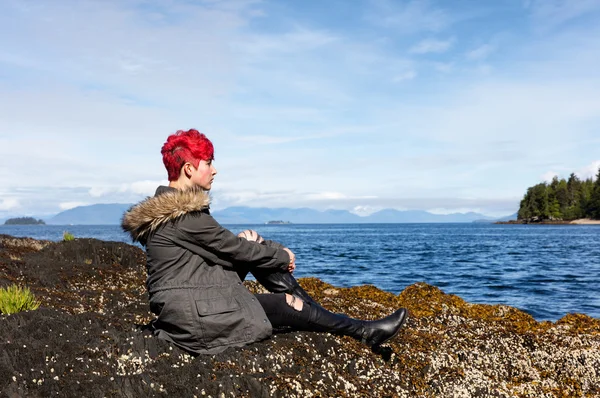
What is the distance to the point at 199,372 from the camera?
17.2ft

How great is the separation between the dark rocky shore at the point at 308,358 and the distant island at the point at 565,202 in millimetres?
165143

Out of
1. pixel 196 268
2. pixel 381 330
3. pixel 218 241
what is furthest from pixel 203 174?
pixel 381 330

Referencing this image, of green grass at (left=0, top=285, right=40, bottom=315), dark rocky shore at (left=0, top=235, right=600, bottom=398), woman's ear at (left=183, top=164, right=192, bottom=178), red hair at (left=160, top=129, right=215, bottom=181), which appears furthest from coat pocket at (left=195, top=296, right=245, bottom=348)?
green grass at (left=0, top=285, right=40, bottom=315)

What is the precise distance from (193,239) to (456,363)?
5.03 meters

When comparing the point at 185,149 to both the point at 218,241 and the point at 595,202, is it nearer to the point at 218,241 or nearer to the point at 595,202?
the point at 218,241

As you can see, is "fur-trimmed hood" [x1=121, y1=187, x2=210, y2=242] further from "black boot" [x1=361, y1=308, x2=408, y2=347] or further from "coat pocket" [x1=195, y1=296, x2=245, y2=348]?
"black boot" [x1=361, y1=308, x2=408, y2=347]

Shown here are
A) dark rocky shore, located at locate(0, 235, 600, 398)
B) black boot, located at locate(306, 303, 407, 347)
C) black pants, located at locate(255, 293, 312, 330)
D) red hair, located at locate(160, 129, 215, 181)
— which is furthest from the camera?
black boot, located at locate(306, 303, 407, 347)

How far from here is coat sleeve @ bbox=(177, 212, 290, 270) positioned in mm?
5422

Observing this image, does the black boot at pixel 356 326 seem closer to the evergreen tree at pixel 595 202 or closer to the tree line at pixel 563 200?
the evergreen tree at pixel 595 202

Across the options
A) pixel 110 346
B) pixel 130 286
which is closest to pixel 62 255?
pixel 130 286

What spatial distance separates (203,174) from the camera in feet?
18.7

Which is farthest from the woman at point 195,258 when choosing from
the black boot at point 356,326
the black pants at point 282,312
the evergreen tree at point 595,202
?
the evergreen tree at point 595,202

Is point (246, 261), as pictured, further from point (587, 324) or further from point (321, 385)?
point (587, 324)

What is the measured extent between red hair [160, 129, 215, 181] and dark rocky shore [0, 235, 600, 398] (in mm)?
2322
